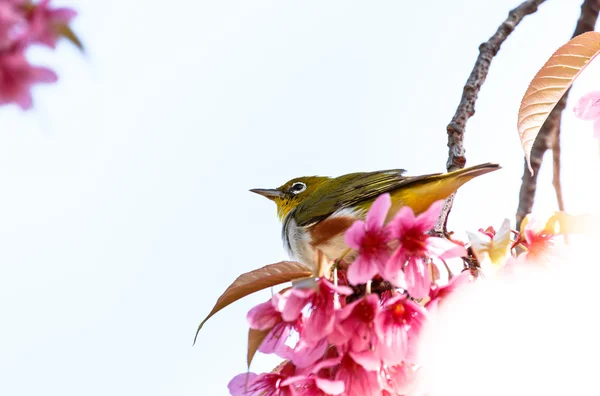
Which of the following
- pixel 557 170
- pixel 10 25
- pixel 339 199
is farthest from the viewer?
pixel 339 199

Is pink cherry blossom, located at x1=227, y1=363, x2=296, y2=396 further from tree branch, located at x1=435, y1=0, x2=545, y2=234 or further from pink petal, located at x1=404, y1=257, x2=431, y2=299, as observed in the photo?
tree branch, located at x1=435, y1=0, x2=545, y2=234

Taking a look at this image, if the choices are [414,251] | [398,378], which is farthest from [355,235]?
[398,378]

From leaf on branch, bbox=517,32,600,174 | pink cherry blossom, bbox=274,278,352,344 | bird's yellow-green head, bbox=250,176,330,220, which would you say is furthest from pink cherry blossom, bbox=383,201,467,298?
bird's yellow-green head, bbox=250,176,330,220

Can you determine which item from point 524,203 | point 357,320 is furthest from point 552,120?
point 357,320

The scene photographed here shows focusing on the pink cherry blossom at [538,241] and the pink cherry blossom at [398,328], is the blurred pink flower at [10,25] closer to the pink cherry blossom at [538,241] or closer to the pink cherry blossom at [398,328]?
the pink cherry blossom at [398,328]

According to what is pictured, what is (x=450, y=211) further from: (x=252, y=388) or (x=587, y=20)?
(x=587, y=20)

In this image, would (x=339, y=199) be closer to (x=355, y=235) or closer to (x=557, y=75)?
(x=557, y=75)

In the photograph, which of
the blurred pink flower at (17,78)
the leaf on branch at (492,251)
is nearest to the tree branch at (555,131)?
the leaf on branch at (492,251)
